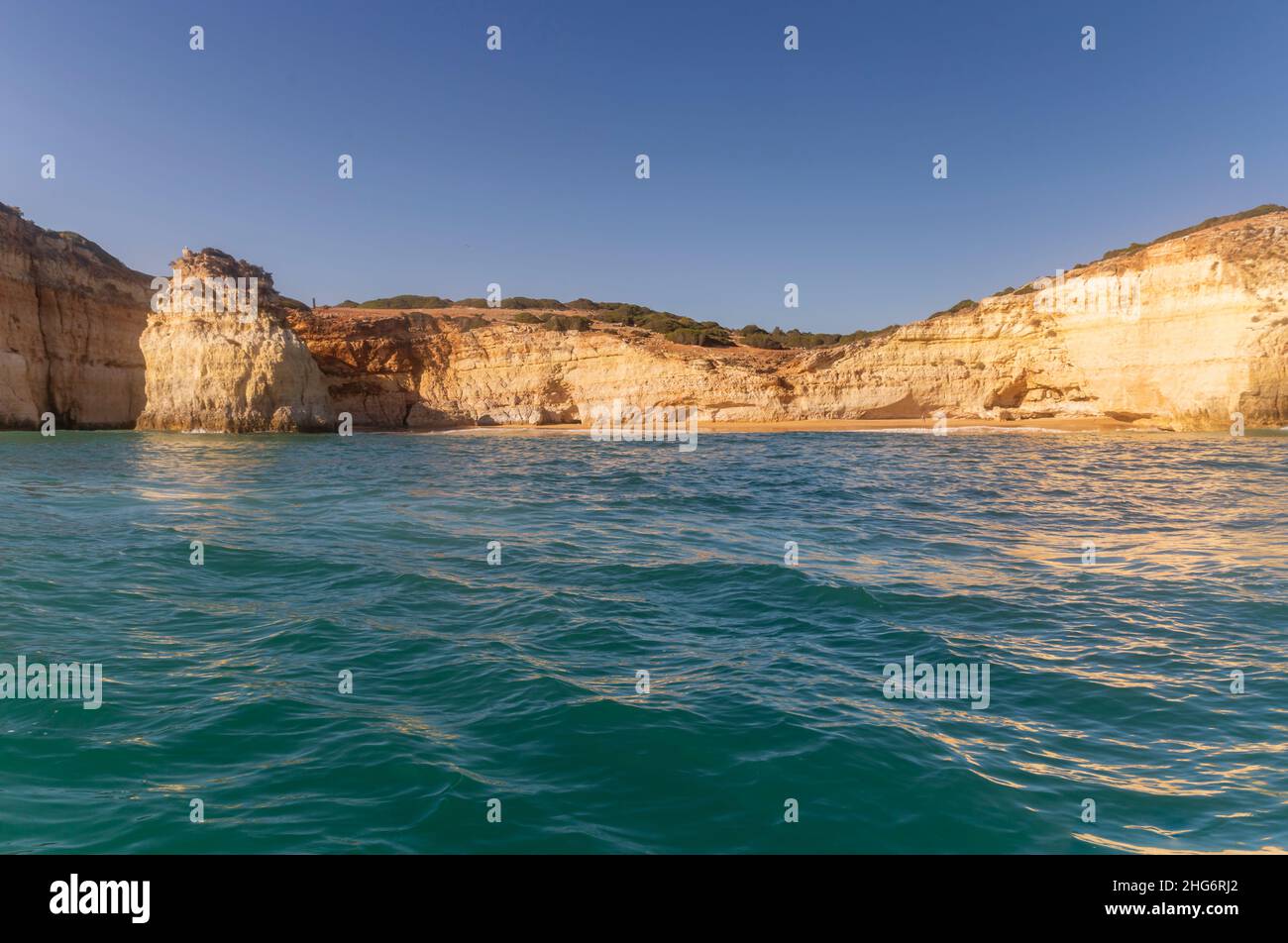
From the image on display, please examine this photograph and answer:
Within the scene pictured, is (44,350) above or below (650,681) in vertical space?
above

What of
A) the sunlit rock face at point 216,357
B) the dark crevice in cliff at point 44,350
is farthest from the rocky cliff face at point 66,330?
the sunlit rock face at point 216,357

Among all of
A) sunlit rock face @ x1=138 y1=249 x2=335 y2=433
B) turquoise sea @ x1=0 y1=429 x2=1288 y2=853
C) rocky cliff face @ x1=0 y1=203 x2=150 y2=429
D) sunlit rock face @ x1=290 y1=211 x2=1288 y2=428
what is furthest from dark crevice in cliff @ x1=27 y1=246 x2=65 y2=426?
turquoise sea @ x1=0 y1=429 x2=1288 y2=853

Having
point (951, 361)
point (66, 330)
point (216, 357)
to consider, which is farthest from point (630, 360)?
point (66, 330)

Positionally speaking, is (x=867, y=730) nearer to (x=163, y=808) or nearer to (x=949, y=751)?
(x=949, y=751)

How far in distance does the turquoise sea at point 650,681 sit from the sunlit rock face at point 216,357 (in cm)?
3136

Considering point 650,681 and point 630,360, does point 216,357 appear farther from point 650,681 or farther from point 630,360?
point 650,681

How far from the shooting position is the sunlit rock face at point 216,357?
42531 mm

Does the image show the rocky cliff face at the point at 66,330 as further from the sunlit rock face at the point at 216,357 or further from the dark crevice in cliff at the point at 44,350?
the sunlit rock face at the point at 216,357

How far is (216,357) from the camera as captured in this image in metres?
42.4

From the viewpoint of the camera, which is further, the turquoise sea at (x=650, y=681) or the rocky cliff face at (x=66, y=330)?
the rocky cliff face at (x=66, y=330)

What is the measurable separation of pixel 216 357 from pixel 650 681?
44003mm

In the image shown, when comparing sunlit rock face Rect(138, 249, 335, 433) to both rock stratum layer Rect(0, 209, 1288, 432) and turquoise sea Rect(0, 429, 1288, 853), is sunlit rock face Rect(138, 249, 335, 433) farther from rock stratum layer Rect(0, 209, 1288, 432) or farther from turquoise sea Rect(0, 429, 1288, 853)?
turquoise sea Rect(0, 429, 1288, 853)

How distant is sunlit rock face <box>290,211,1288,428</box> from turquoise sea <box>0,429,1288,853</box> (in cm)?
2430

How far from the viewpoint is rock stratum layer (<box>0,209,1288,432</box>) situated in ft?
111
